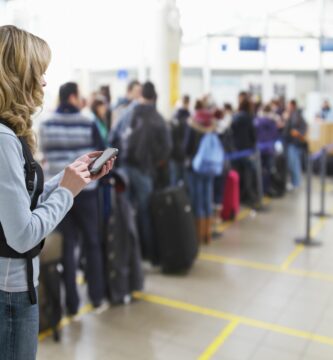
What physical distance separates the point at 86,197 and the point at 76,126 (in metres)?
0.51

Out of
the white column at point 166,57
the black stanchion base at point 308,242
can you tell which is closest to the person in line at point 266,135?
the white column at point 166,57


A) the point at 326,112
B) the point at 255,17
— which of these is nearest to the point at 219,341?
the point at 255,17

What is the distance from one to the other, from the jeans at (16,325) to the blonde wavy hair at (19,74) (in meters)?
0.51

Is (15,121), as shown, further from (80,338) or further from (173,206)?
(173,206)

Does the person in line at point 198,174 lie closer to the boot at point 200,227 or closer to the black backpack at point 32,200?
the boot at point 200,227

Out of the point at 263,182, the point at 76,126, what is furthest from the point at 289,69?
the point at 76,126

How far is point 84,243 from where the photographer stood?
363 cm

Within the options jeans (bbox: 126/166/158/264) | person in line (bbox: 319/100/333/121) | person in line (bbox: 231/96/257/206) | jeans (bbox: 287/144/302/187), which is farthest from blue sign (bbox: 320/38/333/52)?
person in line (bbox: 319/100/333/121)

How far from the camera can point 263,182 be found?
7938 mm

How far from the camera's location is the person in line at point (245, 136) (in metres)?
6.74

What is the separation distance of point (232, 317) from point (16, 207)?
8.61ft

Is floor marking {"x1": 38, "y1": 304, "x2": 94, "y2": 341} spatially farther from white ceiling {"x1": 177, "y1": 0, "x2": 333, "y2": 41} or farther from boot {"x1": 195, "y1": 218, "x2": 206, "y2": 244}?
white ceiling {"x1": 177, "y1": 0, "x2": 333, "y2": 41}

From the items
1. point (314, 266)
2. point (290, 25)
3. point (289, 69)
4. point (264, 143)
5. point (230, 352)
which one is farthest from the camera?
point (289, 69)

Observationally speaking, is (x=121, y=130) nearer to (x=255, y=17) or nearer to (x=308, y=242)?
(x=308, y=242)
